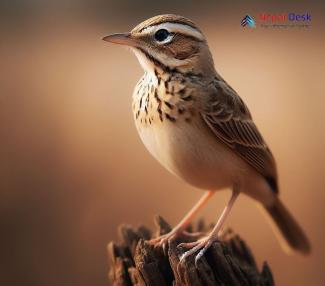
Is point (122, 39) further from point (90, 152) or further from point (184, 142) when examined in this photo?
point (90, 152)

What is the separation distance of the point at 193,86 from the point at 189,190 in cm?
265

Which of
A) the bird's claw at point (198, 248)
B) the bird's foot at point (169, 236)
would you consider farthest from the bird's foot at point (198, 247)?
the bird's foot at point (169, 236)

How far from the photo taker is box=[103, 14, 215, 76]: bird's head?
3.01 metres

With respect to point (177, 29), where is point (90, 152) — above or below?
below

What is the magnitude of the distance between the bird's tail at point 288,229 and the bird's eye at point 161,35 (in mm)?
1647

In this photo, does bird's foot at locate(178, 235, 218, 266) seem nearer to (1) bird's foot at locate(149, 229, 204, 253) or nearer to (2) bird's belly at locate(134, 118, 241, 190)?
(1) bird's foot at locate(149, 229, 204, 253)

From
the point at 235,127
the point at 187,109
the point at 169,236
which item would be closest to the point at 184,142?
the point at 187,109

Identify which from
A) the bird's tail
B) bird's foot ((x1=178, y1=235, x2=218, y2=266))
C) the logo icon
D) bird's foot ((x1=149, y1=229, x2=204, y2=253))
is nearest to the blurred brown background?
the logo icon

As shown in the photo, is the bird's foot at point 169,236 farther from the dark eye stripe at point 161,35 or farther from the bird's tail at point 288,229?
the dark eye stripe at point 161,35

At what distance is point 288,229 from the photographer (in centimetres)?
416

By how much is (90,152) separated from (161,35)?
2.82 metres

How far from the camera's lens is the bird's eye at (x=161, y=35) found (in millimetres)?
3023

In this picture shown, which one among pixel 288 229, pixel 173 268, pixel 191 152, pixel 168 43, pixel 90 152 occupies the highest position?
pixel 168 43

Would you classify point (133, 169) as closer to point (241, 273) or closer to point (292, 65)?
point (292, 65)
